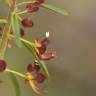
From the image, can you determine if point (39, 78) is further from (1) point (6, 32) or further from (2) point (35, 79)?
(1) point (6, 32)

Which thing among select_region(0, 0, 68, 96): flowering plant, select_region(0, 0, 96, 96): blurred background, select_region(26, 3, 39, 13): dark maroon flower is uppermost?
select_region(26, 3, 39, 13): dark maroon flower

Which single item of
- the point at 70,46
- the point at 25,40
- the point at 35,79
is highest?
the point at 25,40

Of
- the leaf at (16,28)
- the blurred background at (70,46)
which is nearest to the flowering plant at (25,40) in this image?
the leaf at (16,28)

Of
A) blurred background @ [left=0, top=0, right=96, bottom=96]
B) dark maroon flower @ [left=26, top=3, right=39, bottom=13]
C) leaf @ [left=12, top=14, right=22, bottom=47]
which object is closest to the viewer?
leaf @ [left=12, top=14, right=22, bottom=47]

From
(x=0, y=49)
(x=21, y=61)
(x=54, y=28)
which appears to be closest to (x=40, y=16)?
(x=54, y=28)

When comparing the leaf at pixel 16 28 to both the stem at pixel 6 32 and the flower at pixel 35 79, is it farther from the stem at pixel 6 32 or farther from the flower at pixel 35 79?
the flower at pixel 35 79

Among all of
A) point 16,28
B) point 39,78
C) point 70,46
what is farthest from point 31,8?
point 70,46

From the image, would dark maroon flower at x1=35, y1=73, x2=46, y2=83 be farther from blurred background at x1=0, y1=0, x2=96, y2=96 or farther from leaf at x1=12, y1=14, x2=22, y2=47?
blurred background at x1=0, y1=0, x2=96, y2=96

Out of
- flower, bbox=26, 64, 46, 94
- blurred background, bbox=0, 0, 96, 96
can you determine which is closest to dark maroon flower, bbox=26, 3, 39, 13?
flower, bbox=26, 64, 46, 94

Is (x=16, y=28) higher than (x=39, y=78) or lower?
higher
